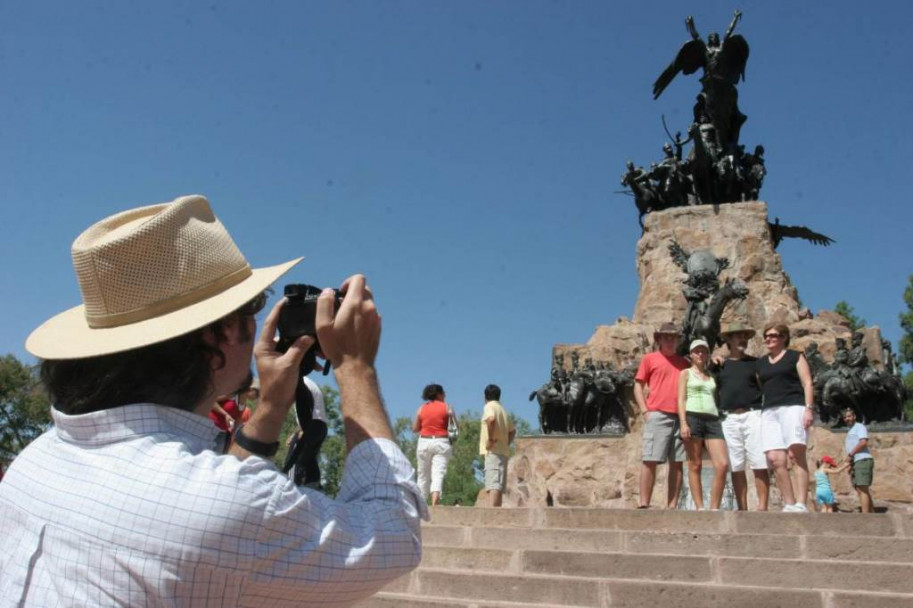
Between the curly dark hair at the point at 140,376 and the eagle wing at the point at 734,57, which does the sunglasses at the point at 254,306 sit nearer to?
the curly dark hair at the point at 140,376

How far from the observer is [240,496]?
1.23m

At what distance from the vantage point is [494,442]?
31.9ft

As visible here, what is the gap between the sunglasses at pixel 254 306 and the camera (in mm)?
1516

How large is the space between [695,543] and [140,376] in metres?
5.53

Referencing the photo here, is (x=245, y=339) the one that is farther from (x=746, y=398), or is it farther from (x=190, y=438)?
(x=746, y=398)

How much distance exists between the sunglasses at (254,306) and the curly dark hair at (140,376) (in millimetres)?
46

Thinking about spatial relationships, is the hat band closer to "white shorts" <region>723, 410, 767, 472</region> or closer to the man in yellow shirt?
"white shorts" <region>723, 410, 767, 472</region>

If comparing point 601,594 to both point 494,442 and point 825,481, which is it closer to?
point 494,442

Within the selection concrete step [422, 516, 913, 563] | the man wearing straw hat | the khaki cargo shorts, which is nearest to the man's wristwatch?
the man wearing straw hat

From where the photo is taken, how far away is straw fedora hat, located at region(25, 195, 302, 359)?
1407 mm

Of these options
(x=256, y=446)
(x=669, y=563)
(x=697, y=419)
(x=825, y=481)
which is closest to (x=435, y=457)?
(x=697, y=419)

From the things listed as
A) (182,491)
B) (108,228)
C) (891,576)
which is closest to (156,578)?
(182,491)

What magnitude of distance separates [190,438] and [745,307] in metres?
14.6

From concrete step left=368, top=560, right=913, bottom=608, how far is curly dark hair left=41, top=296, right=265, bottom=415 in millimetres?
4351
